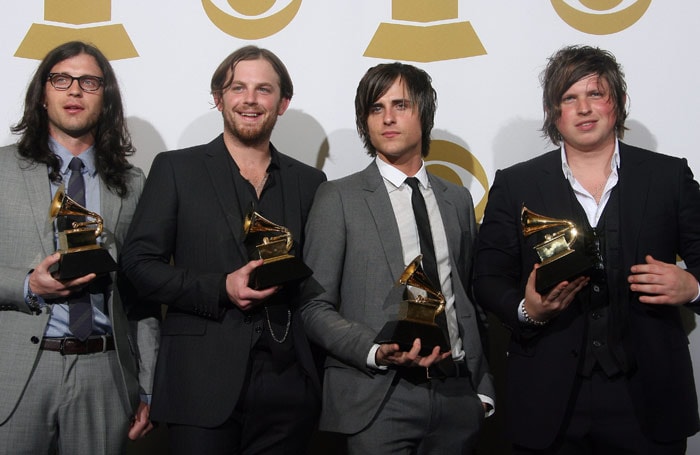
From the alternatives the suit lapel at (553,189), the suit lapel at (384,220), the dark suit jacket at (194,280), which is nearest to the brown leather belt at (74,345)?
the dark suit jacket at (194,280)

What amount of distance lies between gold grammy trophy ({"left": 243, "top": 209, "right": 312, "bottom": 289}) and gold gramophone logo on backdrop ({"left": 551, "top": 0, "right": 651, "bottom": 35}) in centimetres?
227

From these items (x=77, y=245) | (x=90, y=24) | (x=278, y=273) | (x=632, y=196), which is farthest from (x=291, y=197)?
(x=90, y=24)

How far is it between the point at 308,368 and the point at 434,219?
0.79 meters

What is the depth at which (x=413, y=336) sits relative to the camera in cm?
271

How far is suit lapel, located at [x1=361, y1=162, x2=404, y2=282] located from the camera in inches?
119

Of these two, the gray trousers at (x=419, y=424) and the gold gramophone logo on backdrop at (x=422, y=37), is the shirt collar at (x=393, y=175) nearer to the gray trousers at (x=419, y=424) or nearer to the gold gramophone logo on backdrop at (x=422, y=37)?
the gray trousers at (x=419, y=424)

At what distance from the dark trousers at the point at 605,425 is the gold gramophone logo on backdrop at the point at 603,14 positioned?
2.13 metres

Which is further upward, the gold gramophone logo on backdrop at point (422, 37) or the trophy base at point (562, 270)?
the gold gramophone logo on backdrop at point (422, 37)

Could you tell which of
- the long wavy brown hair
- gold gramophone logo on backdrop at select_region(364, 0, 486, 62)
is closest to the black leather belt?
the long wavy brown hair

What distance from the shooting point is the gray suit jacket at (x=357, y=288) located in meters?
2.90

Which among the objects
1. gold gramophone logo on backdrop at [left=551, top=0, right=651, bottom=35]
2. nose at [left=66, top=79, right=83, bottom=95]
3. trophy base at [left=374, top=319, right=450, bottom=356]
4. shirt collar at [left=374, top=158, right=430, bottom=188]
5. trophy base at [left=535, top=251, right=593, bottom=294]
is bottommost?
trophy base at [left=374, top=319, right=450, bottom=356]

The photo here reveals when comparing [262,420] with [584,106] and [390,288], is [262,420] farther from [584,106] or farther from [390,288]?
[584,106]

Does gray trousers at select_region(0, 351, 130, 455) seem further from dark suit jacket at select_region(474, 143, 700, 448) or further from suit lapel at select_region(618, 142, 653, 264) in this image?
suit lapel at select_region(618, 142, 653, 264)

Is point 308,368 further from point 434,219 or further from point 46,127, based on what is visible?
point 46,127
